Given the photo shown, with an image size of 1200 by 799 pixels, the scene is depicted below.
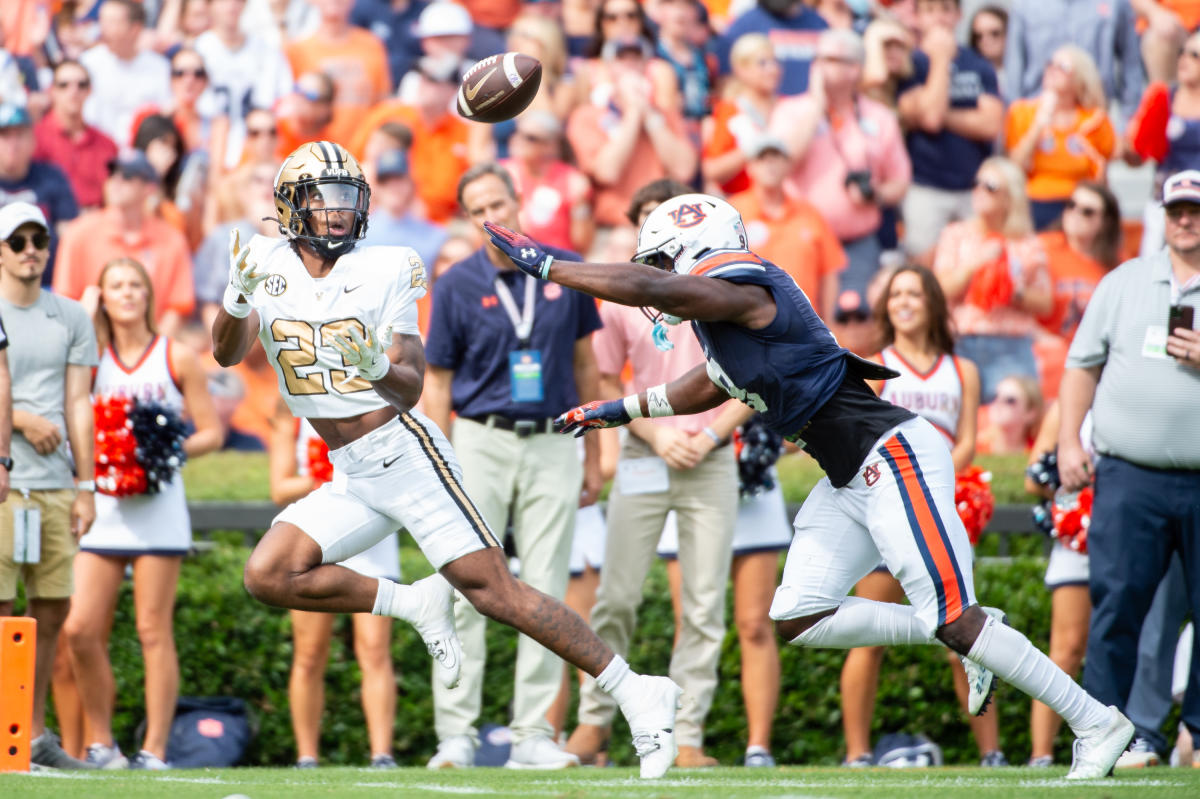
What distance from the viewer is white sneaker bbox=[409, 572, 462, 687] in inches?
237

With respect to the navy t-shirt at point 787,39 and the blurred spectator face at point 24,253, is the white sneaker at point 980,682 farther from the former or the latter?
the navy t-shirt at point 787,39

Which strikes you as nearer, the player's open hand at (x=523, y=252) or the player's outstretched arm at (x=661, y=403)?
the player's open hand at (x=523, y=252)

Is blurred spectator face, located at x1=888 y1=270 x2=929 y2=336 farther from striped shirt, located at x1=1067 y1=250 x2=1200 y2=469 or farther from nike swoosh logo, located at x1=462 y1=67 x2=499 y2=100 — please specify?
nike swoosh logo, located at x1=462 y1=67 x2=499 y2=100

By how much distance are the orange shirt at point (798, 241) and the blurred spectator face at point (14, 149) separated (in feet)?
15.2

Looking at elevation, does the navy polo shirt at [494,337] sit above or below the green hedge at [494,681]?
above

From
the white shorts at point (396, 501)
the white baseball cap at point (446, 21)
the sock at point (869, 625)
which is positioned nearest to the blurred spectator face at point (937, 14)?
the white baseball cap at point (446, 21)

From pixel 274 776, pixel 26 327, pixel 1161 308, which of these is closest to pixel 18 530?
pixel 26 327

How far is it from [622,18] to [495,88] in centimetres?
521

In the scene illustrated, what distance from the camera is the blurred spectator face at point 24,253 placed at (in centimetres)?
702

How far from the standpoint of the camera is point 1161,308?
659 centimetres

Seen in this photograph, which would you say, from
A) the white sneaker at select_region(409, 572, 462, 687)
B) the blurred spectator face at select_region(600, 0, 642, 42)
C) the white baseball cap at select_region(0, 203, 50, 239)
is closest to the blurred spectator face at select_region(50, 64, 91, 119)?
the blurred spectator face at select_region(600, 0, 642, 42)

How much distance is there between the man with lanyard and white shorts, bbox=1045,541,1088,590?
230 cm

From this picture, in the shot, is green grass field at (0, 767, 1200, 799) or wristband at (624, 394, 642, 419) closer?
green grass field at (0, 767, 1200, 799)

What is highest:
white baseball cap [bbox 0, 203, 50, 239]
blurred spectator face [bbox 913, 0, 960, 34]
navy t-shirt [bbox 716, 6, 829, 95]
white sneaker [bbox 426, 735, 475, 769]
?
blurred spectator face [bbox 913, 0, 960, 34]
